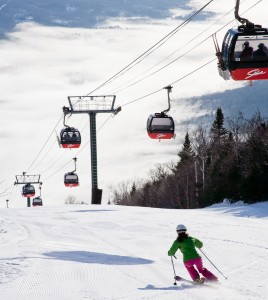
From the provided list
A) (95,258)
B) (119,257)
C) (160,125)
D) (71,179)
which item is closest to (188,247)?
(119,257)

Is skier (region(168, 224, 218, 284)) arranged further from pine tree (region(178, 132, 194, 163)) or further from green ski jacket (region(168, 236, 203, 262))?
pine tree (region(178, 132, 194, 163))

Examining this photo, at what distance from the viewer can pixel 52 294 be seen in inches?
464

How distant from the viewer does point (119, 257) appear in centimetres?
1658

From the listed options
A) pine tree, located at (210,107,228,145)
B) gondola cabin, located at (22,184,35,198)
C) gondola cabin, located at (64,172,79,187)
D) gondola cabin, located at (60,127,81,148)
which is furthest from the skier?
pine tree, located at (210,107,228,145)

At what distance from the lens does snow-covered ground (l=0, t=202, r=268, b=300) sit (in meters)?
11.9

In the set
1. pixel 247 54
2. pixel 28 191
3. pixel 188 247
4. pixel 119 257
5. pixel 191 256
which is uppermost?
pixel 247 54

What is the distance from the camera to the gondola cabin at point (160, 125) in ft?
92.4

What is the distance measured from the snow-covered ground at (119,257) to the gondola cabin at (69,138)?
12345 millimetres

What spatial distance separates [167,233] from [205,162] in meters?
56.8

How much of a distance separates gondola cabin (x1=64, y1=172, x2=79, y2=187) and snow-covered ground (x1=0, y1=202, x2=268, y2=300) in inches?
914

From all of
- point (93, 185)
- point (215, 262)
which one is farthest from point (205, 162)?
point (215, 262)

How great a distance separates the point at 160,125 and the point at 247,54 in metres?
13.7

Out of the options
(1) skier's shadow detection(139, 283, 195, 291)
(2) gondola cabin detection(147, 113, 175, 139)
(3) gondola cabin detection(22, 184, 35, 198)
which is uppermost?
(2) gondola cabin detection(147, 113, 175, 139)

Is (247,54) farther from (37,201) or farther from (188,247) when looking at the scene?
(37,201)
